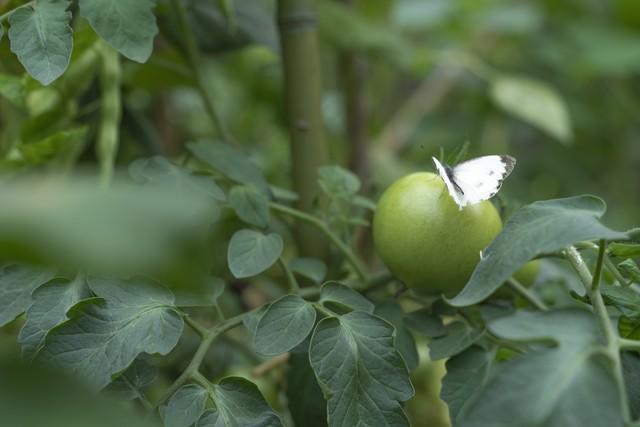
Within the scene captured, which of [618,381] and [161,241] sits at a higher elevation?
[161,241]

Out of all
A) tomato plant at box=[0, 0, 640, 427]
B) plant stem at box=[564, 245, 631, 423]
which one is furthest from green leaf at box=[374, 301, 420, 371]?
plant stem at box=[564, 245, 631, 423]

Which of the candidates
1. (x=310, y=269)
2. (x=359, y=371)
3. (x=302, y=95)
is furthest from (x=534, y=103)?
(x=359, y=371)

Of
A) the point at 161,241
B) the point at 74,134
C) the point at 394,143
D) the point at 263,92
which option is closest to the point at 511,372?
the point at 161,241

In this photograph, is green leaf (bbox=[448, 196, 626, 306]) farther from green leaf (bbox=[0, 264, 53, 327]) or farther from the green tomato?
green leaf (bbox=[0, 264, 53, 327])

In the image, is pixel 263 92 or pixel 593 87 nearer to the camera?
pixel 263 92

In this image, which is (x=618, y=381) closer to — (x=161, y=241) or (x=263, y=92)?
(x=161, y=241)
